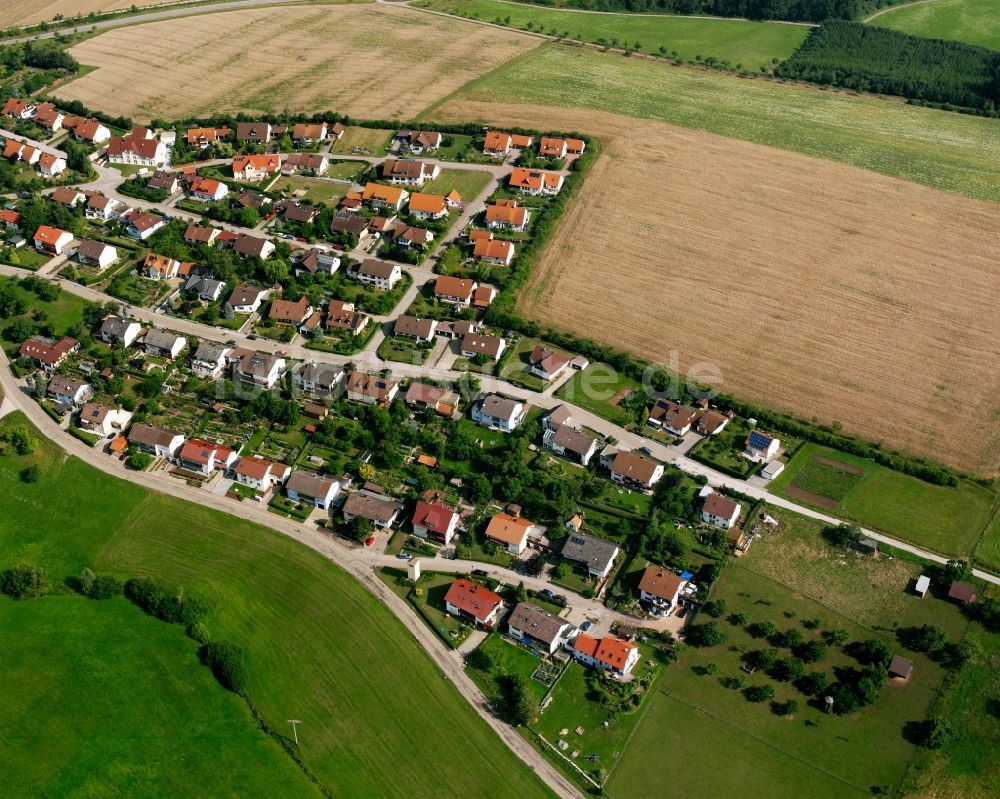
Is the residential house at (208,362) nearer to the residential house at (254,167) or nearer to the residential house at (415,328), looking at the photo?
the residential house at (415,328)

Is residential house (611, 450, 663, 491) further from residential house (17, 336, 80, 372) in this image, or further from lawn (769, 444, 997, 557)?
residential house (17, 336, 80, 372)

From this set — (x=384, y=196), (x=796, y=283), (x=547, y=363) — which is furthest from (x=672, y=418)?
(x=384, y=196)

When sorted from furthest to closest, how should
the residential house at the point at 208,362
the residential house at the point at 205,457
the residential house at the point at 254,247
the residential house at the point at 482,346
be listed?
the residential house at the point at 254,247 < the residential house at the point at 482,346 < the residential house at the point at 208,362 < the residential house at the point at 205,457

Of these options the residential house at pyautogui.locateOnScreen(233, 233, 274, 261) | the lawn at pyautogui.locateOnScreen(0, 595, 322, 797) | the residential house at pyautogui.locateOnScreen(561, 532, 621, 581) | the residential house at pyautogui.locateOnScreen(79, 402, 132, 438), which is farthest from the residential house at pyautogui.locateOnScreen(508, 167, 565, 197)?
the lawn at pyautogui.locateOnScreen(0, 595, 322, 797)

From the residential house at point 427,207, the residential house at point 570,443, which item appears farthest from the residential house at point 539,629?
the residential house at point 427,207

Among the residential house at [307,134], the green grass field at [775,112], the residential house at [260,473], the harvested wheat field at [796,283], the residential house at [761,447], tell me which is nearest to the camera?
the residential house at [260,473]

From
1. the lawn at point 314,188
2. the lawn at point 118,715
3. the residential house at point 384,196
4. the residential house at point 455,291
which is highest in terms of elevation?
the residential house at point 384,196
